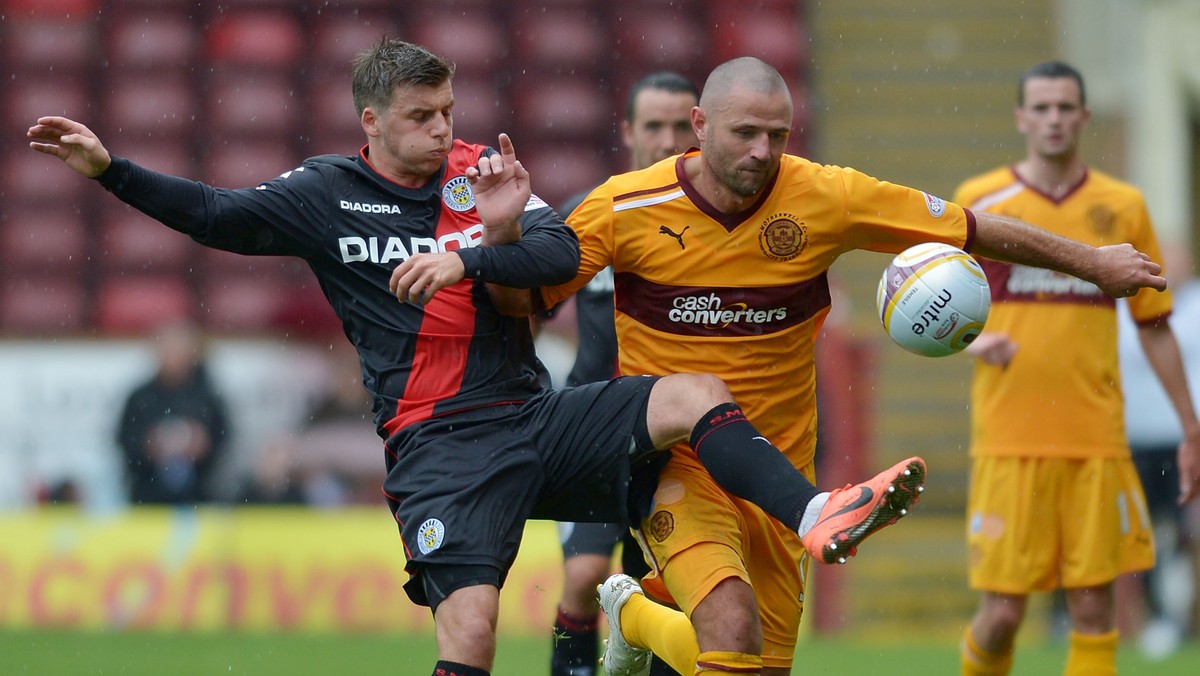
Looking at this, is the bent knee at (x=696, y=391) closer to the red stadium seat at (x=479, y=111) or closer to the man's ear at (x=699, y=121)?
the man's ear at (x=699, y=121)

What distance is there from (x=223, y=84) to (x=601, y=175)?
3669 millimetres

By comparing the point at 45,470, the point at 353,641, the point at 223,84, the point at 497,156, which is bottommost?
the point at 353,641

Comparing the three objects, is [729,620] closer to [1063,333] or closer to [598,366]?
[598,366]

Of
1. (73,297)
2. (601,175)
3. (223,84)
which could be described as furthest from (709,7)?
(73,297)

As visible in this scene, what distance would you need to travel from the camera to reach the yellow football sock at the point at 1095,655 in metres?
6.88

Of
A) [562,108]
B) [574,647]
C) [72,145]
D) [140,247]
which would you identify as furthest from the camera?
[562,108]

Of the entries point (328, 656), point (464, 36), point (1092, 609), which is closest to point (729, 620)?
point (1092, 609)

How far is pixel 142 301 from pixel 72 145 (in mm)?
10014

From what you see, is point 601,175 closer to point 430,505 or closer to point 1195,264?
point 1195,264

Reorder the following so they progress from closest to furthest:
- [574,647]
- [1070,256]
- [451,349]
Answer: [451,349], [1070,256], [574,647]

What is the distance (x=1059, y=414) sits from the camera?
724 cm

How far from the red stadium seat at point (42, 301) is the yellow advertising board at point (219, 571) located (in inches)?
149

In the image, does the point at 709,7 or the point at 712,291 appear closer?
the point at 712,291

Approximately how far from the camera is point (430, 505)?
517cm
